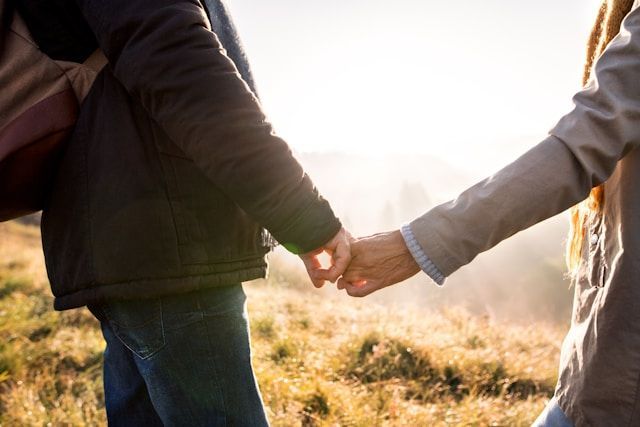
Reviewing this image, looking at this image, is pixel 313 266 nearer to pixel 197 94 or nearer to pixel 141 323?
pixel 141 323

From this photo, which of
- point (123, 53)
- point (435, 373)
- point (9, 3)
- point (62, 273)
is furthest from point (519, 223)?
point (435, 373)

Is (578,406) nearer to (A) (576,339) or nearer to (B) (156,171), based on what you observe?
(A) (576,339)

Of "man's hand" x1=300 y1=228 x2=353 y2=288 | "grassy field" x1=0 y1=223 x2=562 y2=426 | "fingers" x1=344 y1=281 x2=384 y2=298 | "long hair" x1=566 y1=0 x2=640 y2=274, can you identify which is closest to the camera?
"long hair" x1=566 y1=0 x2=640 y2=274

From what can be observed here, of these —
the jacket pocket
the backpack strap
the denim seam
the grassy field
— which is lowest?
the grassy field

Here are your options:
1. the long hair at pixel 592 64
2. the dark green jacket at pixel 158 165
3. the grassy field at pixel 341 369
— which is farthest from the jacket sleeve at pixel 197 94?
the grassy field at pixel 341 369

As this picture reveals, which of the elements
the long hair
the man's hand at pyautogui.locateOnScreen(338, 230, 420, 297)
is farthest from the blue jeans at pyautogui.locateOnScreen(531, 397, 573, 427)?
the man's hand at pyautogui.locateOnScreen(338, 230, 420, 297)

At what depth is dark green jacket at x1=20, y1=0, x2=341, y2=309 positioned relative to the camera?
3.59 ft

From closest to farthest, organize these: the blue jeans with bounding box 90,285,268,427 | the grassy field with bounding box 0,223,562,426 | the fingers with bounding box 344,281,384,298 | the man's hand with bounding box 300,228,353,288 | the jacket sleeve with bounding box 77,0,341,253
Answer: the jacket sleeve with bounding box 77,0,341,253, the blue jeans with bounding box 90,285,268,427, the man's hand with bounding box 300,228,353,288, the fingers with bounding box 344,281,384,298, the grassy field with bounding box 0,223,562,426

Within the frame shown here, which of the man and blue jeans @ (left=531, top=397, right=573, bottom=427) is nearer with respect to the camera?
the man

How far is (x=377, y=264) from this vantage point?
1.61 metres

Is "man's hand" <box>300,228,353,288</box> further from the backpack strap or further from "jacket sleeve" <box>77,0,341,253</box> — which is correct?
the backpack strap

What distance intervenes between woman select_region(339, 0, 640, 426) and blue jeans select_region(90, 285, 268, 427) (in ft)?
1.96

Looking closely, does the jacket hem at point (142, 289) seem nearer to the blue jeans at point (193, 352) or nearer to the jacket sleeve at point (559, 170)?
the blue jeans at point (193, 352)

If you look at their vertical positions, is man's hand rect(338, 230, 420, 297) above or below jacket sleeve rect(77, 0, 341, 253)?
below
